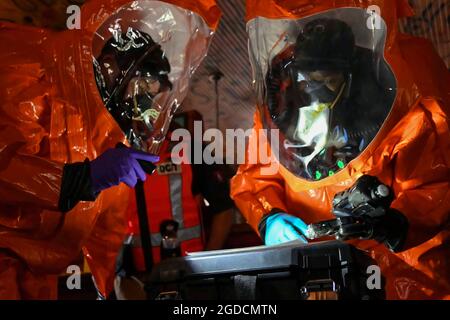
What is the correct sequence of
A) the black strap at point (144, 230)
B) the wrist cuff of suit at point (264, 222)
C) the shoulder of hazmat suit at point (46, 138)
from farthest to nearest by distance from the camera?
the black strap at point (144, 230) < the wrist cuff of suit at point (264, 222) < the shoulder of hazmat suit at point (46, 138)

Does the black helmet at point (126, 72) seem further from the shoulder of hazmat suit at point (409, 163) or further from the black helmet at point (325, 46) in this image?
the black helmet at point (325, 46)

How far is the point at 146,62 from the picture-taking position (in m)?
1.67

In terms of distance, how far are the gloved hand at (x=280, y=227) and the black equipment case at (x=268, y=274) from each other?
1.32 feet

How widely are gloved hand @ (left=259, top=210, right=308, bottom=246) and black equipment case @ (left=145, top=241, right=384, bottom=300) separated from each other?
404 mm

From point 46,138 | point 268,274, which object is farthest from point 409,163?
point 46,138

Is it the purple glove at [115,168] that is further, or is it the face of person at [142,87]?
the face of person at [142,87]

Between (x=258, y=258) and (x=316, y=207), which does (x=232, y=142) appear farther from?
(x=258, y=258)

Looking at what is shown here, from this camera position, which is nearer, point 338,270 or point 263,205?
point 338,270

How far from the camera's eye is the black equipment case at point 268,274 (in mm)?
1075

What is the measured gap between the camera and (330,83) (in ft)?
5.08

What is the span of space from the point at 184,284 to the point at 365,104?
0.84m

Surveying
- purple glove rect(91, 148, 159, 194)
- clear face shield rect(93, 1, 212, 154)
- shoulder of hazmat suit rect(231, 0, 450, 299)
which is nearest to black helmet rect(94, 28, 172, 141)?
clear face shield rect(93, 1, 212, 154)

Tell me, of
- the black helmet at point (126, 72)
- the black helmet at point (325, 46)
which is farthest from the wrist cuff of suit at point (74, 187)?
the black helmet at point (325, 46)

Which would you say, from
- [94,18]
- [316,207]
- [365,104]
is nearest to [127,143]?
[94,18]
